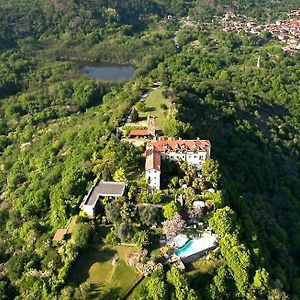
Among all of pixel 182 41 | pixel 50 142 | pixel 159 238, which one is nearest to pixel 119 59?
pixel 182 41

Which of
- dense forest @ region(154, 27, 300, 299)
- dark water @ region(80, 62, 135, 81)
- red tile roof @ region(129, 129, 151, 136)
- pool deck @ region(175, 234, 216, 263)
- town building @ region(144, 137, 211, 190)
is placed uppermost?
town building @ region(144, 137, 211, 190)

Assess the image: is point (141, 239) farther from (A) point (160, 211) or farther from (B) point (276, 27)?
(B) point (276, 27)

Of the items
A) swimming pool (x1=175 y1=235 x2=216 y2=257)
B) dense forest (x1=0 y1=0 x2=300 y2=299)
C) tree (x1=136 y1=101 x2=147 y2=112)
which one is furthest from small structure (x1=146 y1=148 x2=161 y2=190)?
tree (x1=136 y1=101 x2=147 y2=112)

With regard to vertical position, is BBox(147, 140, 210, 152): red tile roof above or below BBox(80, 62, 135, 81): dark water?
above

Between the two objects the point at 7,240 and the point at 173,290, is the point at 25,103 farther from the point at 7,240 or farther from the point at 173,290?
the point at 173,290

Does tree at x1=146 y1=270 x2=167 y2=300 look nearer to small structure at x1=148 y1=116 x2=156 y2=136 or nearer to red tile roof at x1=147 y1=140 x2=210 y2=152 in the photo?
red tile roof at x1=147 y1=140 x2=210 y2=152
